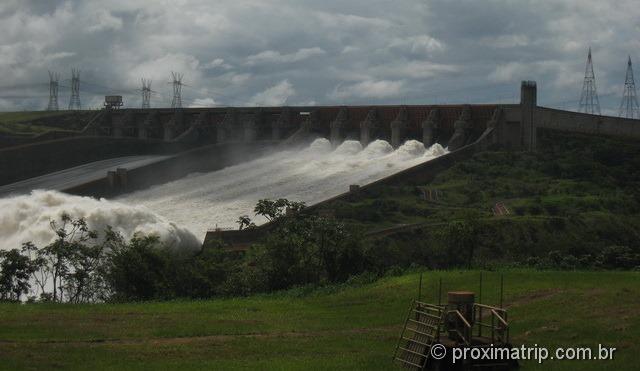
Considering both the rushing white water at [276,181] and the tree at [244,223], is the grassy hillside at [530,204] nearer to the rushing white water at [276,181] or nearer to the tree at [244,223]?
the rushing white water at [276,181]

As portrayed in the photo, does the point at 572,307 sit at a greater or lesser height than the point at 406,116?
lesser

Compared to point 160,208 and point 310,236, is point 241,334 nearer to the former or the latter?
point 310,236

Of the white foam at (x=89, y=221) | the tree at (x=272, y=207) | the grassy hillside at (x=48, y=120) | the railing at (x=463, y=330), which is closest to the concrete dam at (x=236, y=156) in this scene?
the white foam at (x=89, y=221)

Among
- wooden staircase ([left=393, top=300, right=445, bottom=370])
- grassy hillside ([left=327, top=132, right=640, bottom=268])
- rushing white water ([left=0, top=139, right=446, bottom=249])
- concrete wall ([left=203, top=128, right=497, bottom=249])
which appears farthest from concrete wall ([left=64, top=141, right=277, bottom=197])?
wooden staircase ([left=393, top=300, right=445, bottom=370])

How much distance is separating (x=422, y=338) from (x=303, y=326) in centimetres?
852

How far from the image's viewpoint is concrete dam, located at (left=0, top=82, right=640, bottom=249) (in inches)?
3007

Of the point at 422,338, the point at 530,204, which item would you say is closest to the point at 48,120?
the point at 530,204

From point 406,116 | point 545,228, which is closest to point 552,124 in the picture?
point 406,116

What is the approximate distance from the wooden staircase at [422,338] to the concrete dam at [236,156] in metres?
47.7

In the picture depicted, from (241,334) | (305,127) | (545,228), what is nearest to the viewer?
(241,334)

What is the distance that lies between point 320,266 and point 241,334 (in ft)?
64.6

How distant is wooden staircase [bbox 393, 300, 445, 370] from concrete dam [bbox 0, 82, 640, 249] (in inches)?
1877

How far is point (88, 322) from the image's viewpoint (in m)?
32.8

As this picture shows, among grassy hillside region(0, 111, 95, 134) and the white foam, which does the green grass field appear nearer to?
the white foam
